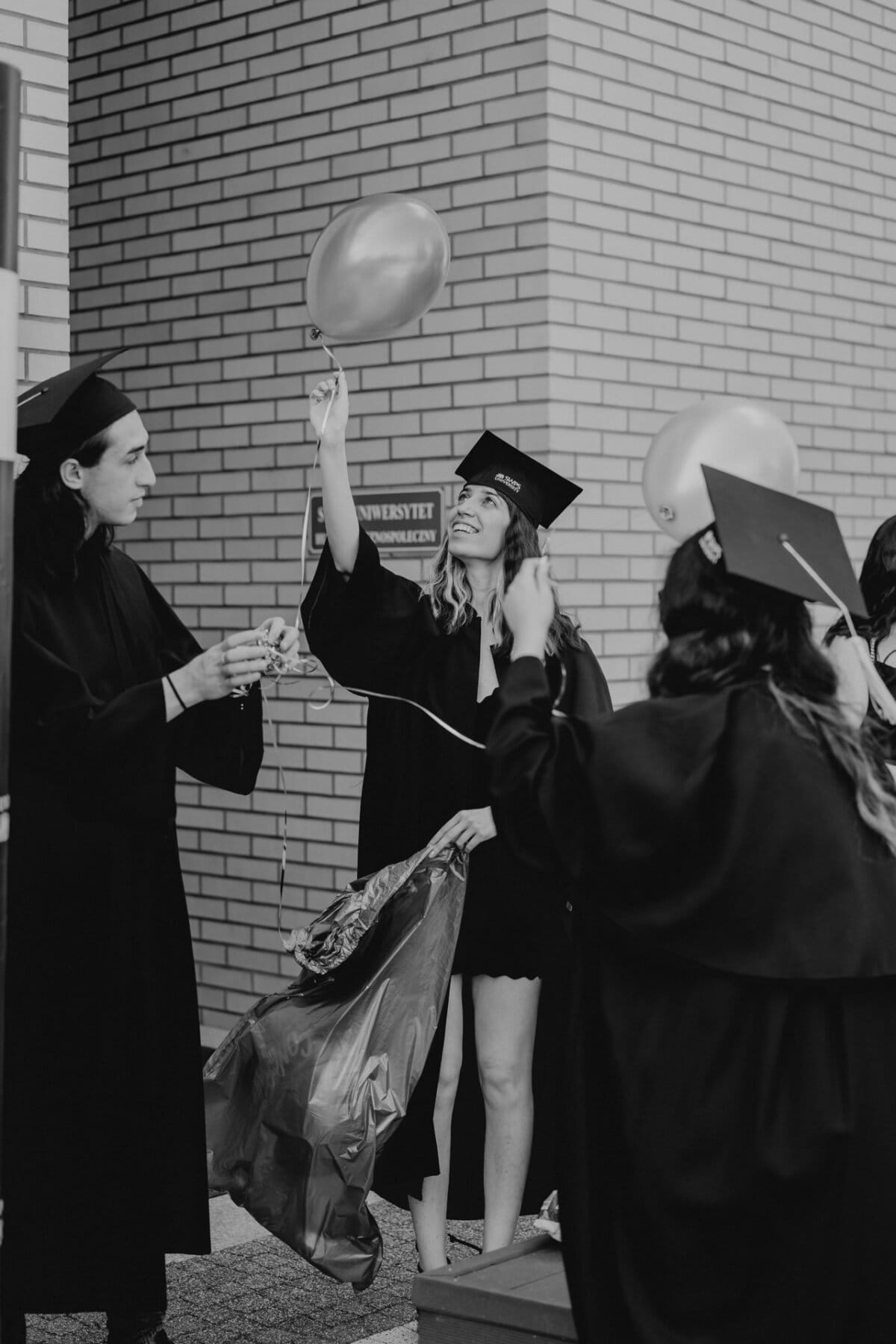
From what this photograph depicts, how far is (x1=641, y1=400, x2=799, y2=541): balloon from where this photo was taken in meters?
3.85

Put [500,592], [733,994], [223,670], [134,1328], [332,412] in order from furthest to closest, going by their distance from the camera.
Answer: [500,592] < [332,412] < [134,1328] < [223,670] < [733,994]

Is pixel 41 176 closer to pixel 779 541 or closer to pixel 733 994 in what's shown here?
pixel 779 541

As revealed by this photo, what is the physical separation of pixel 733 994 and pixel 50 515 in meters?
1.85

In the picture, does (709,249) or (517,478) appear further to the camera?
(709,249)

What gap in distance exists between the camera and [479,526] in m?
4.29

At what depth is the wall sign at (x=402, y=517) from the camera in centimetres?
580

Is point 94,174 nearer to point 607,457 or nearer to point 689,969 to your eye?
point 607,457

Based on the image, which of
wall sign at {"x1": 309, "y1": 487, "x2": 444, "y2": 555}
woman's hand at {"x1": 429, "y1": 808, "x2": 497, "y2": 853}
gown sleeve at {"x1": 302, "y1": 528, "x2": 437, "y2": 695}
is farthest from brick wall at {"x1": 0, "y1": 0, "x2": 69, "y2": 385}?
wall sign at {"x1": 309, "y1": 487, "x2": 444, "y2": 555}

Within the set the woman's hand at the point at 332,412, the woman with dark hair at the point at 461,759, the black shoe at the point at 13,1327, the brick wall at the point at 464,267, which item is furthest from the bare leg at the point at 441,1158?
the brick wall at the point at 464,267

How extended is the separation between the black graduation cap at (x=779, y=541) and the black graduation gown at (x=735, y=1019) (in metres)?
0.21

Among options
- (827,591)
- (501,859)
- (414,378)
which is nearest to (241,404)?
(414,378)

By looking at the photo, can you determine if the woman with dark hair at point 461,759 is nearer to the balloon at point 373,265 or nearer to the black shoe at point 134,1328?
the balloon at point 373,265

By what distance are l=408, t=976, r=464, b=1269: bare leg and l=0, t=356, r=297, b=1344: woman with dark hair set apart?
2.14 feet

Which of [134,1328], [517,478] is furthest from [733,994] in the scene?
[517,478]
